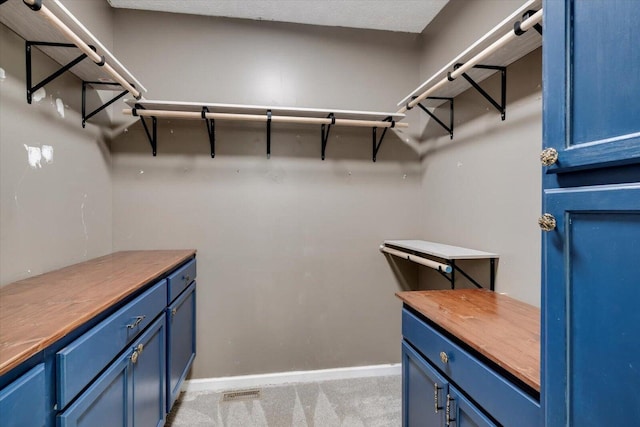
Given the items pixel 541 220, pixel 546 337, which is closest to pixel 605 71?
pixel 541 220

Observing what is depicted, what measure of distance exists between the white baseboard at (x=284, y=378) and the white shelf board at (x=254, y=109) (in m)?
1.83

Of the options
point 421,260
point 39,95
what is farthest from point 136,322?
point 421,260

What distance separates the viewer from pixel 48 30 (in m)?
1.29

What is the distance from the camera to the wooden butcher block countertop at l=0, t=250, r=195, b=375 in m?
0.72

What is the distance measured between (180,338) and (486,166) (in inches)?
78.4

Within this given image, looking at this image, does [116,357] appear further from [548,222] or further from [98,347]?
[548,222]

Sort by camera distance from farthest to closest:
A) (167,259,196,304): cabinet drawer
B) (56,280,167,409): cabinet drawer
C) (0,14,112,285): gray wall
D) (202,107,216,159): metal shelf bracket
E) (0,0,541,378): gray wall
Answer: (202,107,216,159): metal shelf bracket, (0,0,541,378): gray wall, (167,259,196,304): cabinet drawer, (0,14,112,285): gray wall, (56,280,167,409): cabinet drawer

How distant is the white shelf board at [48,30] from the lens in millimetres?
1171

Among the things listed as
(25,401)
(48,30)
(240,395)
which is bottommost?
(240,395)

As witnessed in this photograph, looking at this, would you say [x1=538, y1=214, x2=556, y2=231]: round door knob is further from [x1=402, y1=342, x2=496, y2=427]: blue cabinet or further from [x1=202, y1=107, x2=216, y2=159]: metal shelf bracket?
[x1=202, y1=107, x2=216, y2=159]: metal shelf bracket

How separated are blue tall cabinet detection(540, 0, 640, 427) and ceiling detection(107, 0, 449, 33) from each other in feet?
5.27

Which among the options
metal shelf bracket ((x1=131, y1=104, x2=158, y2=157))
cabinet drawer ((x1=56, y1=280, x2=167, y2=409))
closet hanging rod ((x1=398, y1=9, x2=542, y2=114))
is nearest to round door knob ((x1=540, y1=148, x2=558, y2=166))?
closet hanging rod ((x1=398, y1=9, x2=542, y2=114))

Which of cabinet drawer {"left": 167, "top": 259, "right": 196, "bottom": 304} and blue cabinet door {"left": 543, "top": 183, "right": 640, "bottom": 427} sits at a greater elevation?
blue cabinet door {"left": 543, "top": 183, "right": 640, "bottom": 427}

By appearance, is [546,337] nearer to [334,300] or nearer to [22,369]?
[22,369]
